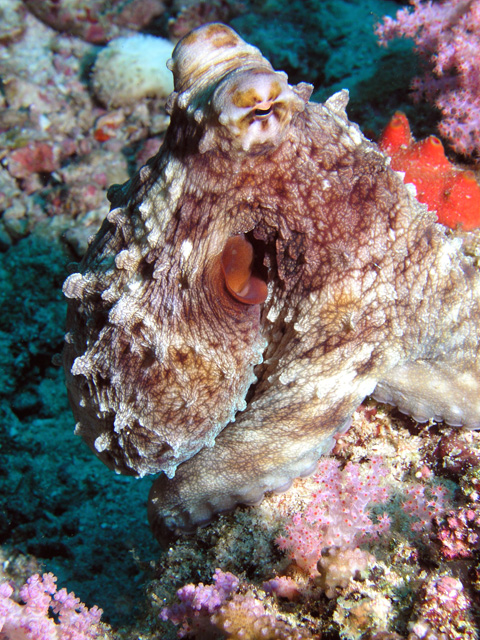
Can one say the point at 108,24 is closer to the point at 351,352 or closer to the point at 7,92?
the point at 7,92

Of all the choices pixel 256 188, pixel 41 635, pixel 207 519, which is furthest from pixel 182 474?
pixel 256 188

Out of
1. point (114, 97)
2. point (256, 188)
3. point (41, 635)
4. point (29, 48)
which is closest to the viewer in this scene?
point (256, 188)

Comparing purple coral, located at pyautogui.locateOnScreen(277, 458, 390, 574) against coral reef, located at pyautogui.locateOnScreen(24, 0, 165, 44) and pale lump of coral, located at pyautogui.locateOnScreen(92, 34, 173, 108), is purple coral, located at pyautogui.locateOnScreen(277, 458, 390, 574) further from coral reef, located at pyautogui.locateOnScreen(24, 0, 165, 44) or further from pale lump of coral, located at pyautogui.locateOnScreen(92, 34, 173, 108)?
coral reef, located at pyautogui.locateOnScreen(24, 0, 165, 44)

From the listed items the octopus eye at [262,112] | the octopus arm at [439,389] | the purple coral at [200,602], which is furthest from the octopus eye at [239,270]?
the purple coral at [200,602]

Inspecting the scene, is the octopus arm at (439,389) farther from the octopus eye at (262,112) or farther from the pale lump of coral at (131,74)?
the pale lump of coral at (131,74)

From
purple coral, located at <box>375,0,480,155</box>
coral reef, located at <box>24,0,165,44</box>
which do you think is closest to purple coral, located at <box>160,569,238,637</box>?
purple coral, located at <box>375,0,480,155</box>
